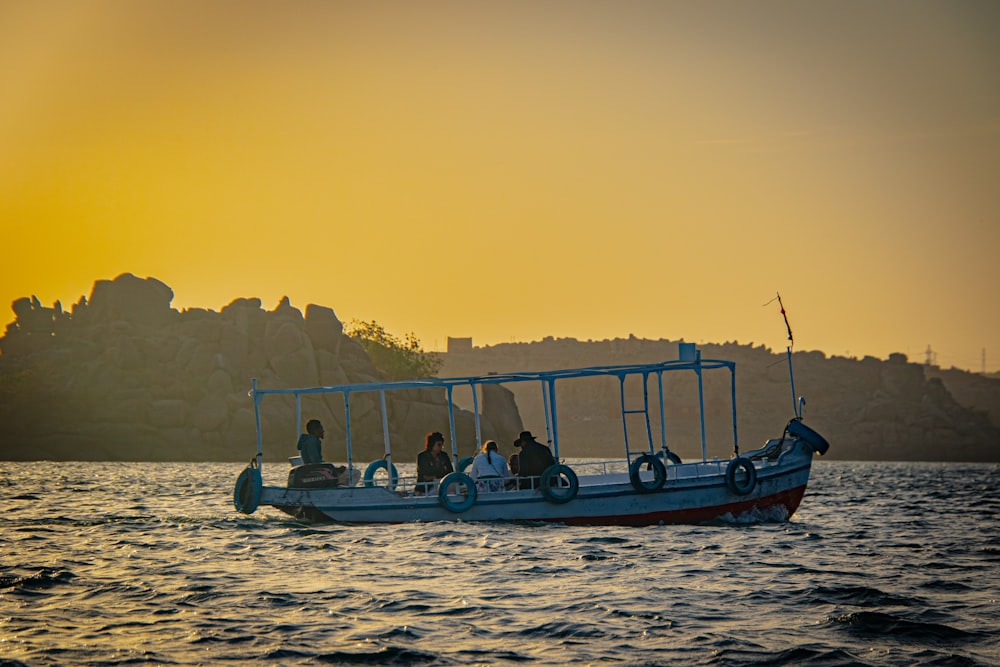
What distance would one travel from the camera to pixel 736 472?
90.8 ft

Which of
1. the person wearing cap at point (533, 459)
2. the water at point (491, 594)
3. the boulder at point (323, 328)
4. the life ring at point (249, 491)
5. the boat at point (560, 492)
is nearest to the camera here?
the water at point (491, 594)

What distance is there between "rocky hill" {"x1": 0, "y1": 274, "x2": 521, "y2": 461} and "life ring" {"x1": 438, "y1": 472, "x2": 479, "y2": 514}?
67.6 m

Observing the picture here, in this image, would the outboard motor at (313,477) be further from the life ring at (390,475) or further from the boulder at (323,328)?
the boulder at (323,328)

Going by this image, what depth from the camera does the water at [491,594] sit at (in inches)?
528

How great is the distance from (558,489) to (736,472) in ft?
14.6

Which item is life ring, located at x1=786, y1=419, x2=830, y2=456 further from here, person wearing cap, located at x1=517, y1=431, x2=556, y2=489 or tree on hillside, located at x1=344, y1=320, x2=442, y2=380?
tree on hillside, located at x1=344, y1=320, x2=442, y2=380

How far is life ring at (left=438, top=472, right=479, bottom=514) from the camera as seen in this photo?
1065 inches

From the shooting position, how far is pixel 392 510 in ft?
91.2

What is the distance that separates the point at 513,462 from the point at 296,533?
5.83 metres

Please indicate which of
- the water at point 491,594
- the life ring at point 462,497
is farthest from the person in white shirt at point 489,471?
the water at point 491,594

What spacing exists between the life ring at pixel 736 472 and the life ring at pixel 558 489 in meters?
3.80

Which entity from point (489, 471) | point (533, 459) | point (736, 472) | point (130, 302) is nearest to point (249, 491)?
point (489, 471)

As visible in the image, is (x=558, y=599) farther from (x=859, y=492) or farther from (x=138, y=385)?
(x=138, y=385)

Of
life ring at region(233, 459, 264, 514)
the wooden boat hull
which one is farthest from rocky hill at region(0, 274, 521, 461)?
the wooden boat hull
